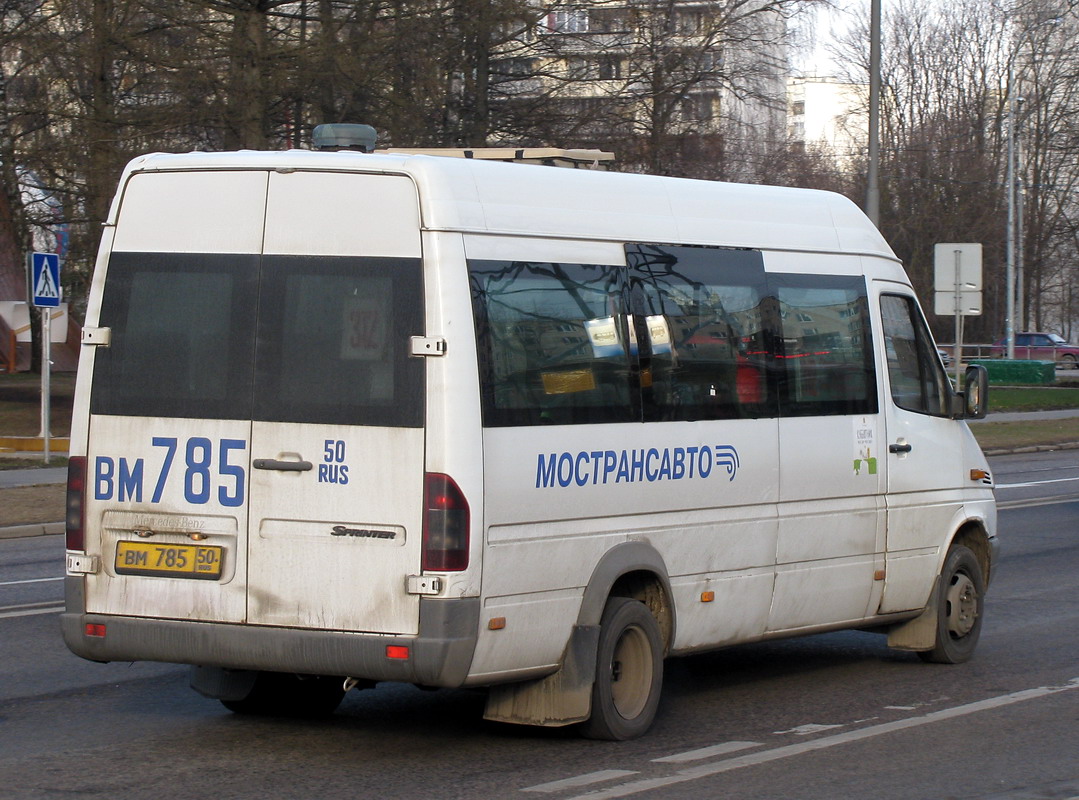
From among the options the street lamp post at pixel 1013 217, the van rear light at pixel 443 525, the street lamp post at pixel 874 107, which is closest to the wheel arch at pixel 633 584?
the van rear light at pixel 443 525

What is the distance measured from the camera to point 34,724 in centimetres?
715

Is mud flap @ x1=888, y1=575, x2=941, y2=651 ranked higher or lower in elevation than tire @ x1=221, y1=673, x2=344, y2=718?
higher

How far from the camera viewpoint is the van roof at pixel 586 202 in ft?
20.7

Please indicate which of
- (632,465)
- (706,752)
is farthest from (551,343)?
(706,752)

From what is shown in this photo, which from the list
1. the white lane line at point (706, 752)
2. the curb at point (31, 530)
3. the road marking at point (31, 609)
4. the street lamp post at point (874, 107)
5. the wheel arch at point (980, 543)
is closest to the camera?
the white lane line at point (706, 752)

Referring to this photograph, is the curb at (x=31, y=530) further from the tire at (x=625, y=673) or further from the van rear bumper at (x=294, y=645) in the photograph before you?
the tire at (x=625, y=673)

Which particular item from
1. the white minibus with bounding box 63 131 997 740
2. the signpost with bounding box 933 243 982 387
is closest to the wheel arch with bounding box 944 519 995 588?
the white minibus with bounding box 63 131 997 740

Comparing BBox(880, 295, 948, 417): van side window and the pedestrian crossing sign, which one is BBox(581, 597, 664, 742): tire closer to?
BBox(880, 295, 948, 417): van side window

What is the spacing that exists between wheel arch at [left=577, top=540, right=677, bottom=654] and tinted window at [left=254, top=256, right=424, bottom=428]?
1.17 metres

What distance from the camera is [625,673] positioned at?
6.99 meters

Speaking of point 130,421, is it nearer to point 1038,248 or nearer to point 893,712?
point 893,712

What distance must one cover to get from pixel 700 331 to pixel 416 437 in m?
1.95

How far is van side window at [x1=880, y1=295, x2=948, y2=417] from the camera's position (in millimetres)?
8766

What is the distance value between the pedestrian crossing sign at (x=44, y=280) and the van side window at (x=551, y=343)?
15140 millimetres
